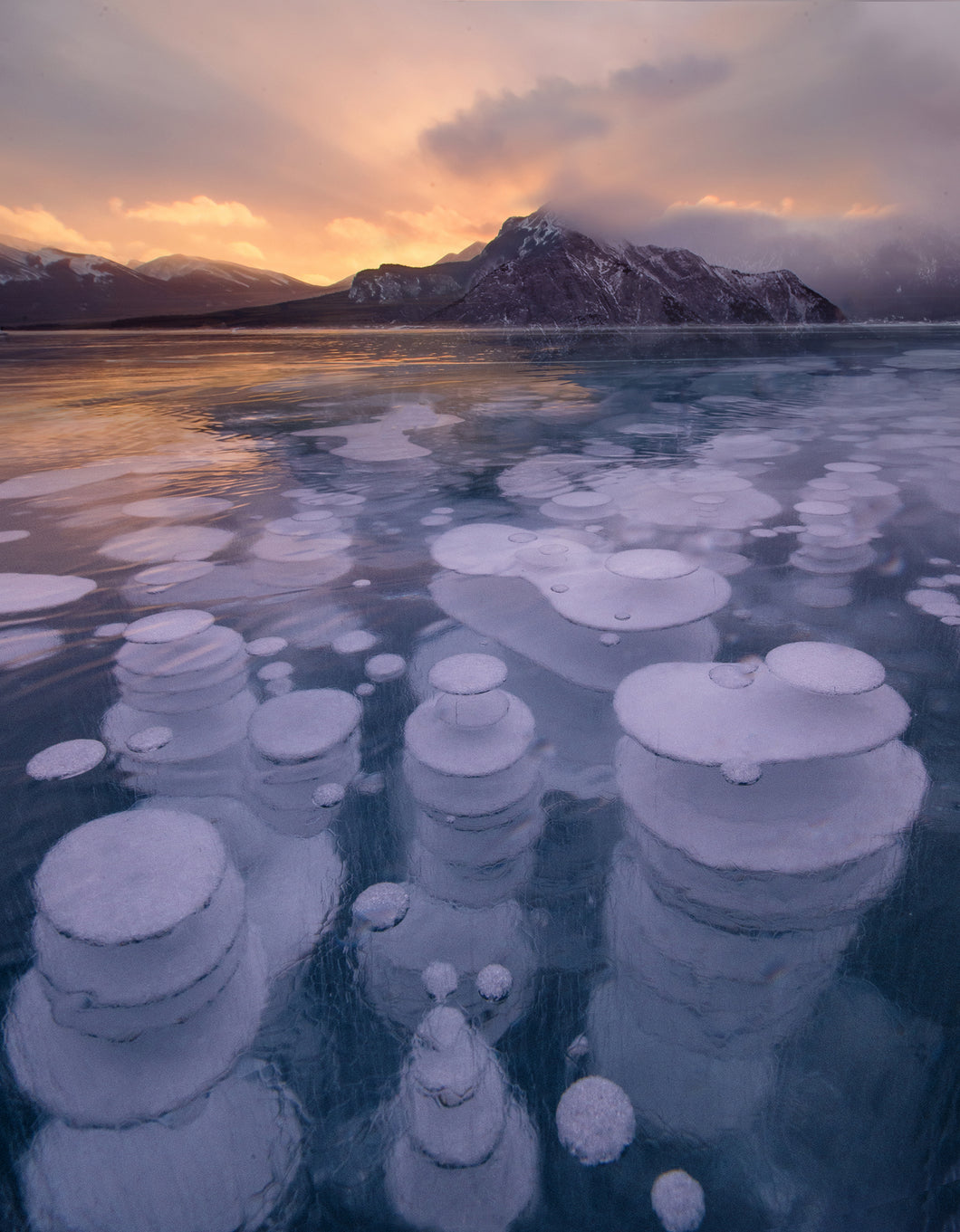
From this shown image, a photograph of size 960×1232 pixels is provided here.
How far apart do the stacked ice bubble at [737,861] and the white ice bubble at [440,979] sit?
300mm

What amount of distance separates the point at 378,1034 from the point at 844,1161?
86 centimetres

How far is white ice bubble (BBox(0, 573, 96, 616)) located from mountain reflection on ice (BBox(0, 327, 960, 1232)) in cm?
2

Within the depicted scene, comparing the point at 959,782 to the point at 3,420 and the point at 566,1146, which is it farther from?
the point at 3,420

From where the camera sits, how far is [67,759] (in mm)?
1877

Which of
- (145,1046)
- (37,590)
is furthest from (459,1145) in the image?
(37,590)

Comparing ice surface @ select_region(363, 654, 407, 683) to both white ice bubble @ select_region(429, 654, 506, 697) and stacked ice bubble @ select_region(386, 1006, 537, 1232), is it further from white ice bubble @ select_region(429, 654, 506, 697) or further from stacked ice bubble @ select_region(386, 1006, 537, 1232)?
stacked ice bubble @ select_region(386, 1006, 537, 1232)

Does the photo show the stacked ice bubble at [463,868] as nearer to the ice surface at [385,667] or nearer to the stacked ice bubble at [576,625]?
the stacked ice bubble at [576,625]

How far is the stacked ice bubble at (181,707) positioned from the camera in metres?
1.85

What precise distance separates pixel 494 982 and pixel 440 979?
4.6 inches

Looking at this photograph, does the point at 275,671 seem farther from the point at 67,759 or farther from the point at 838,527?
the point at 838,527

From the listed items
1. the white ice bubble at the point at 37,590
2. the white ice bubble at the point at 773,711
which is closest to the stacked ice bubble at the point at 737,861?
the white ice bubble at the point at 773,711

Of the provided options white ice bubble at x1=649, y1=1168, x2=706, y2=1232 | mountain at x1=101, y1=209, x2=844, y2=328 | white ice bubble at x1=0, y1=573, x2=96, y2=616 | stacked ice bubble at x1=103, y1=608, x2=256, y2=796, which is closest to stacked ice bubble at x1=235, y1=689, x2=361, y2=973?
stacked ice bubble at x1=103, y1=608, x2=256, y2=796

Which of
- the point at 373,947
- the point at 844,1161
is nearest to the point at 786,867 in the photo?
the point at 844,1161

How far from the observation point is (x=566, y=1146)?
41.7 inches
